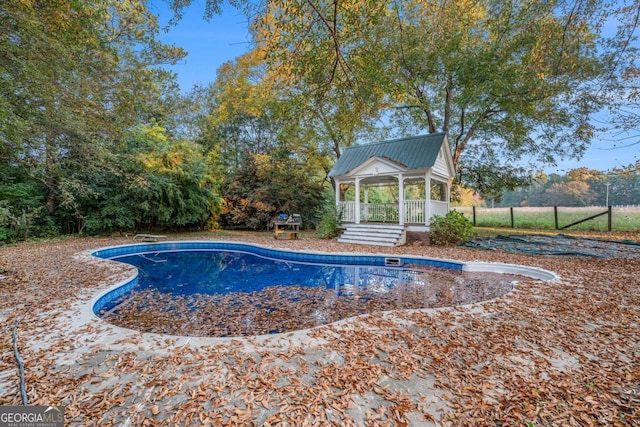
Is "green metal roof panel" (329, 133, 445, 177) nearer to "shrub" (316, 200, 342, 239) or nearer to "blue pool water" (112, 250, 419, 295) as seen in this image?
"shrub" (316, 200, 342, 239)

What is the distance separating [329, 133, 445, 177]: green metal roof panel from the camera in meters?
11.3

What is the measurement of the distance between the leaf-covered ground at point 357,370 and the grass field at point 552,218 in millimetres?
12368

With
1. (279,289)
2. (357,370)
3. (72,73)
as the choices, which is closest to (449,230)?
(279,289)

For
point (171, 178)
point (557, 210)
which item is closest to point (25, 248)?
point (171, 178)

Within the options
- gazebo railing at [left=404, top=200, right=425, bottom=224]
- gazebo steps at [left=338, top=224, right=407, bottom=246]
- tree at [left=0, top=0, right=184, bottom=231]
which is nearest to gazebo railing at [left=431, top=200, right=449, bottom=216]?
gazebo railing at [left=404, top=200, right=425, bottom=224]

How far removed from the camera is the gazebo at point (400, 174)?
36.8ft

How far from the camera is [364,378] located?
243 centimetres

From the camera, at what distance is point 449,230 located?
10484mm

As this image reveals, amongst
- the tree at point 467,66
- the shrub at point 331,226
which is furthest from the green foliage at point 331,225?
the tree at point 467,66

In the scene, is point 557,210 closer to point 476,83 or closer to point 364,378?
point 476,83

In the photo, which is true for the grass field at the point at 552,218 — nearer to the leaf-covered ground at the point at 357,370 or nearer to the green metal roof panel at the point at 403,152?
the green metal roof panel at the point at 403,152

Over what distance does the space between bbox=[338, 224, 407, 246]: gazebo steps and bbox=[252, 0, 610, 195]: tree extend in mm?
4559

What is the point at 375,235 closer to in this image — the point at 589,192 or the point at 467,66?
the point at 467,66

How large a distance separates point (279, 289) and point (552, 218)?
620 inches
